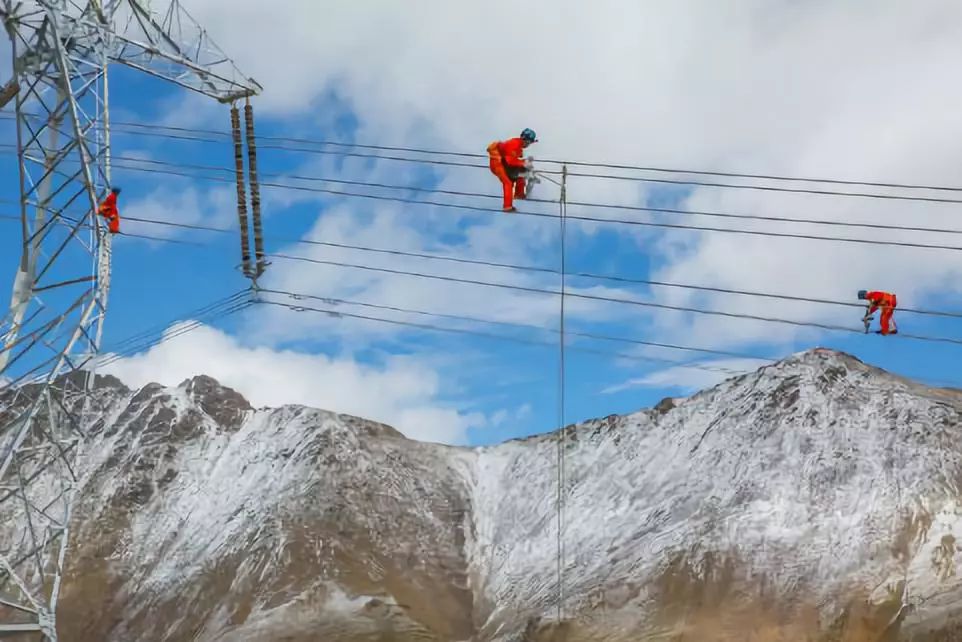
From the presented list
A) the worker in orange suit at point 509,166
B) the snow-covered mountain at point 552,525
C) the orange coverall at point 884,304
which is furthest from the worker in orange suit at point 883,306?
the snow-covered mountain at point 552,525

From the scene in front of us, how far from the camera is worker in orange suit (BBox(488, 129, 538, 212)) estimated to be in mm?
23266

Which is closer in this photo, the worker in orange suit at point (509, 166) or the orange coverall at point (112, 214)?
the worker in orange suit at point (509, 166)

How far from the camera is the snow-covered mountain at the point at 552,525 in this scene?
197ft

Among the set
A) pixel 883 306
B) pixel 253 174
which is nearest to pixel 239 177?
pixel 253 174

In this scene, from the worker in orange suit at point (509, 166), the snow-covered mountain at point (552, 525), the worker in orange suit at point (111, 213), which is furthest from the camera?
the snow-covered mountain at point (552, 525)

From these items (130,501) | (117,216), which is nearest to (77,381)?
(130,501)

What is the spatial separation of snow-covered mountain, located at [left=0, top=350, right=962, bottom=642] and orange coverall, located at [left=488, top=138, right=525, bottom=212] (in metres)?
38.2

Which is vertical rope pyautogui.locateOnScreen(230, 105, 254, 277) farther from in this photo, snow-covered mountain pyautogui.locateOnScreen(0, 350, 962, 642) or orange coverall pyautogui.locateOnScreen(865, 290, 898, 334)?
snow-covered mountain pyautogui.locateOnScreen(0, 350, 962, 642)

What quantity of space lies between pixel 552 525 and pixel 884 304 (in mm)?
48231

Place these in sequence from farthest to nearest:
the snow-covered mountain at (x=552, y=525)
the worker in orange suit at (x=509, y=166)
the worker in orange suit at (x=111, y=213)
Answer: the snow-covered mountain at (x=552, y=525), the worker in orange suit at (x=111, y=213), the worker in orange suit at (x=509, y=166)

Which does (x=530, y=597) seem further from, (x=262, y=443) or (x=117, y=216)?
(x=117, y=216)

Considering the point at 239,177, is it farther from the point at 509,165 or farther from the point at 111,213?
the point at 509,165

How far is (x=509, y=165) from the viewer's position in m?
23.3

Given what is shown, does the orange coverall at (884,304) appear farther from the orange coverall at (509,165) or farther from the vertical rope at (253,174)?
the vertical rope at (253,174)
